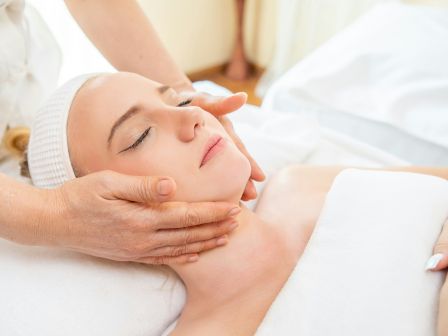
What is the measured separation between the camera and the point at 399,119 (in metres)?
1.49

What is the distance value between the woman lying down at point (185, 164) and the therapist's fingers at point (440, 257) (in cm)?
26

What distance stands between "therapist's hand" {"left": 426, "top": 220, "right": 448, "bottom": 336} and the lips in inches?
17.7

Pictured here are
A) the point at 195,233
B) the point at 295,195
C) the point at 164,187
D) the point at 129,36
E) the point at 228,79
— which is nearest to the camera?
the point at 164,187

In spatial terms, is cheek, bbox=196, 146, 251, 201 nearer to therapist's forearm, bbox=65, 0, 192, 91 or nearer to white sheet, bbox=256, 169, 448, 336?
white sheet, bbox=256, 169, 448, 336

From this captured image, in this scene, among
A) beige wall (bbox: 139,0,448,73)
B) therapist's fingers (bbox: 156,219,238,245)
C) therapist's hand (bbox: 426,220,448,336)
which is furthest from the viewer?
beige wall (bbox: 139,0,448,73)

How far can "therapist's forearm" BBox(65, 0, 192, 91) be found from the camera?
50.8 inches

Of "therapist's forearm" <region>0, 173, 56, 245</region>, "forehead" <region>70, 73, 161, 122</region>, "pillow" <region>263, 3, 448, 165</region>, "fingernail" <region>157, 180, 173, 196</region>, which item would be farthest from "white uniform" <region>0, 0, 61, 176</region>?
"pillow" <region>263, 3, 448, 165</region>

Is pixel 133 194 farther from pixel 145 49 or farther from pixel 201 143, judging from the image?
pixel 145 49

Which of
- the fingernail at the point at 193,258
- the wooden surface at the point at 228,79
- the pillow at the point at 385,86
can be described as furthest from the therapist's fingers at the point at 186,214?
the wooden surface at the point at 228,79

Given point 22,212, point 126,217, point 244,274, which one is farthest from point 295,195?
point 22,212

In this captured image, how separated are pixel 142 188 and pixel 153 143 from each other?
0.17 meters

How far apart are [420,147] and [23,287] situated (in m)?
1.17

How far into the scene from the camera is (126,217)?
0.82 meters

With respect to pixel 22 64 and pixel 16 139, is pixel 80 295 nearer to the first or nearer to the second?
pixel 16 139
